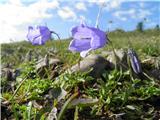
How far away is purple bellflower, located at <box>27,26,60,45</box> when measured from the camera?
11.3ft

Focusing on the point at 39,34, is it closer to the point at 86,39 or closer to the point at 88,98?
the point at 88,98

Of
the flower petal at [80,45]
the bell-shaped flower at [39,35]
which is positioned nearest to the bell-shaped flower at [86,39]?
the flower petal at [80,45]

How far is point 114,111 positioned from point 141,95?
0.96 feet

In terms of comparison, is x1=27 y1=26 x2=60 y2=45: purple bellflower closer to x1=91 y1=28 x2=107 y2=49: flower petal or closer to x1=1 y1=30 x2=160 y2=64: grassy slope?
x1=1 y1=30 x2=160 y2=64: grassy slope

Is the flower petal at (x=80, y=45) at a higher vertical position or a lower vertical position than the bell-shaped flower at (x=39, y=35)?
lower

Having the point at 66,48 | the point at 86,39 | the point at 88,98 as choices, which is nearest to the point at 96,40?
the point at 86,39

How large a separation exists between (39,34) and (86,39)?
0.73 m

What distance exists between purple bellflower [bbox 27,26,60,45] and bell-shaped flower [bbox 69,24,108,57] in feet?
2.12

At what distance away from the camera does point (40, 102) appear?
11.6 ft

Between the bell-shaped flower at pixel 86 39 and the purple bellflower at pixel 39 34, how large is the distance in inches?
25.4

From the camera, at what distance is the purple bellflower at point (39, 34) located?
11.3 ft

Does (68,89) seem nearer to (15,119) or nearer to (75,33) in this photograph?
(15,119)

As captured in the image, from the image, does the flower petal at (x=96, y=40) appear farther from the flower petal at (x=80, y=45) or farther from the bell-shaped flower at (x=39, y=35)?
the bell-shaped flower at (x=39, y=35)

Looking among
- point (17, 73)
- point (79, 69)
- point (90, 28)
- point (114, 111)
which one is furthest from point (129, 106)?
point (17, 73)
